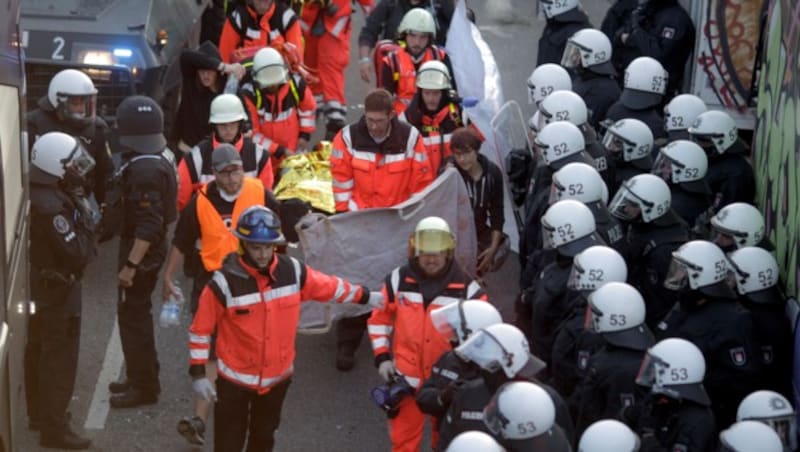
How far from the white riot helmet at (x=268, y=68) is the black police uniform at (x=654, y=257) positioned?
326 cm

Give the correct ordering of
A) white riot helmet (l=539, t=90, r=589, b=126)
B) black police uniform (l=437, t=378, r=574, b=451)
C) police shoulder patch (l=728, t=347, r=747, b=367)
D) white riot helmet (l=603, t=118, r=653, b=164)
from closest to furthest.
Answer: black police uniform (l=437, t=378, r=574, b=451) → police shoulder patch (l=728, t=347, r=747, b=367) → white riot helmet (l=603, t=118, r=653, b=164) → white riot helmet (l=539, t=90, r=589, b=126)

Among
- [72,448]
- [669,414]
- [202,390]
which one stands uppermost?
[669,414]

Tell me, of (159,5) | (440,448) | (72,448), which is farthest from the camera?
(159,5)

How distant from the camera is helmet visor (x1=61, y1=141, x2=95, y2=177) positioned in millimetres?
9852

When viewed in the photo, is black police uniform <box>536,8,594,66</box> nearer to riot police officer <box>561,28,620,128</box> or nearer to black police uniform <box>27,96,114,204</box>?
riot police officer <box>561,28,620,128</box>

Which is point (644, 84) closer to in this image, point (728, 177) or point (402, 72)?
point (728, 177)

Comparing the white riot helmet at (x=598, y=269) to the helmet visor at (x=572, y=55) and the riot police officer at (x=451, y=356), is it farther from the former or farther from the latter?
the helmet visor at (x=572, y=55)

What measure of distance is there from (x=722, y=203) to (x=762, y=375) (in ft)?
8.44

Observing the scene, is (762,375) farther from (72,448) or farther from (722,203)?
(72,448)

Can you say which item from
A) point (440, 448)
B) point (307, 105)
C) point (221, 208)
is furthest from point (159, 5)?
point (440, 448)

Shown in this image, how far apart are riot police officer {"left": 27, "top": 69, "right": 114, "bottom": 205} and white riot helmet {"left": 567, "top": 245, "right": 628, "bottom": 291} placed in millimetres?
3449

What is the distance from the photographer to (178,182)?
11.1 m

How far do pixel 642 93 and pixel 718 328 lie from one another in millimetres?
3576

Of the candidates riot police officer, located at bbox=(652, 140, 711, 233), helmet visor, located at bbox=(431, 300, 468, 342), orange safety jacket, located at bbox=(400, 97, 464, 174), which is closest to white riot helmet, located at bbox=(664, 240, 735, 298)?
riot police officer, located at bbox=(652, 140, 711, 233)
